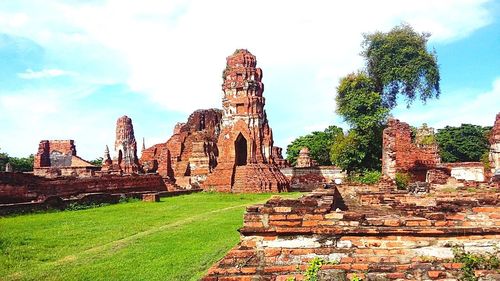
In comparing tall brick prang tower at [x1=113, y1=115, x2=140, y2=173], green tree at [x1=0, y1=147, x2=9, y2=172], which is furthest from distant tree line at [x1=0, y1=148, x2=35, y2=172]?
tall brick prang tower at [x1=113, y1=115, x2=140, y2=173]

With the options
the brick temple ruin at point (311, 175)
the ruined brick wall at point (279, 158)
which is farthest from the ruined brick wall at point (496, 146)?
the ruined brick wall at point (279, 158)

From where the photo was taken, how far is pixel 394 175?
20.2 m

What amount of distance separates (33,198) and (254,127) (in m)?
12.6

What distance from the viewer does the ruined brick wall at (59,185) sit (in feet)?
58.8

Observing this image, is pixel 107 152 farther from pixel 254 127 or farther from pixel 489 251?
pixel 489 251

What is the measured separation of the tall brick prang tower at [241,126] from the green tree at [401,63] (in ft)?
22.2

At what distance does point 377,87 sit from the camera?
28.7m

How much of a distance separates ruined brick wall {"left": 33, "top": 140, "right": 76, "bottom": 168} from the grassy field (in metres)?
30.8

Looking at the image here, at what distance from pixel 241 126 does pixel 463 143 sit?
111 feet

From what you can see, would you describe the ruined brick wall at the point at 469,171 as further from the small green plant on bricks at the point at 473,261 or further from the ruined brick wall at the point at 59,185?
the small green plant on bricks at the point at 473,261

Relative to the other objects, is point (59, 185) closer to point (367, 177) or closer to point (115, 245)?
point (115, 245)

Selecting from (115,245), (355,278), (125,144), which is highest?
(125,144)

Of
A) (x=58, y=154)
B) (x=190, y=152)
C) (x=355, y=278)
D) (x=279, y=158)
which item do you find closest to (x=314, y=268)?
(x=355, y=278)

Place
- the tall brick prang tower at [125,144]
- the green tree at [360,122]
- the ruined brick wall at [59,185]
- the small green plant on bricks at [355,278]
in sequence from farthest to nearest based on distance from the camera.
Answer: the tall brick prang tower at [125,144] < the green tree at [360,122] < the ruined brick wall at [59,185] < the small green plant on bricks at [355,278]
